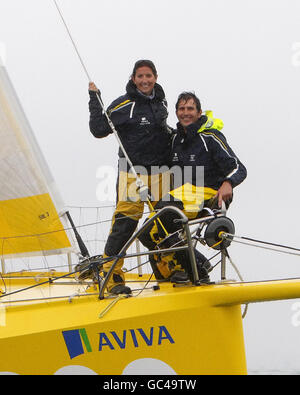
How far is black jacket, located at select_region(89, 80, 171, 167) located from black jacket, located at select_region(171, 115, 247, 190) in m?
0.25

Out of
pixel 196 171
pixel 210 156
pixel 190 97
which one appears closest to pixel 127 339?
pixel 196 171

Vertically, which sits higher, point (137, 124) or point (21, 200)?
point (137, 124)

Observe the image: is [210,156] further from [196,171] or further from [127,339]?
[127,339]

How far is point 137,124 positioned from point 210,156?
0.60 metres

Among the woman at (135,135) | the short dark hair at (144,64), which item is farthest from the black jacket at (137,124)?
the short dark hair at (144,64)

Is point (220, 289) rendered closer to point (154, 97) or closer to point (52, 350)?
point (52, 350)

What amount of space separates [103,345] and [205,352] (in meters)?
0.62

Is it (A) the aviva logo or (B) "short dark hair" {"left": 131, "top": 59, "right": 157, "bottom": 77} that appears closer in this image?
(A) the aviva logo

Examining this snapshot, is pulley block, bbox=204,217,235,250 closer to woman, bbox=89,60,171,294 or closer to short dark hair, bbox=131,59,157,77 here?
woman, bbox=89,60,171,294

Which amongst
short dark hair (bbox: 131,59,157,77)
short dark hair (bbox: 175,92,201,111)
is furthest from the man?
short dark hair (bbox: 131,59,157,77)

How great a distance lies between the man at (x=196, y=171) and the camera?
15.6 ft

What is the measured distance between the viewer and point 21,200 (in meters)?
6.52

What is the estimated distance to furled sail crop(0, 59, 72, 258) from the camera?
6484 mm

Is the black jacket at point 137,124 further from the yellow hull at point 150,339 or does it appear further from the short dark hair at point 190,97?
the yellow hull at point 150,339
